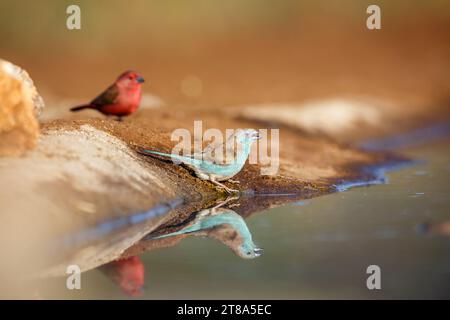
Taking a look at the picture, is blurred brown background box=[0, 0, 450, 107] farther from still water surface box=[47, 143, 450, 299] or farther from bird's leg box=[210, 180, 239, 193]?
still water surface box=[47, 143, 450, 299]

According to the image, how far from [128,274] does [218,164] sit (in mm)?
2322

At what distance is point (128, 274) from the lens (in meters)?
6.12

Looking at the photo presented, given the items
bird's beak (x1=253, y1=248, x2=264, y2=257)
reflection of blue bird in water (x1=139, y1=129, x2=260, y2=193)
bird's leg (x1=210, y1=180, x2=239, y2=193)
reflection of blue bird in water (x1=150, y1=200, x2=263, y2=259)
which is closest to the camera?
bird's beak (x1=253, y1=248, x2=264, y2=257)

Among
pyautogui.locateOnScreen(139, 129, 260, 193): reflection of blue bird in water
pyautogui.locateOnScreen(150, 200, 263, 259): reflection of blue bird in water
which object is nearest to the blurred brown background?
pyautogui.locateOnScreen(139, 129, 260, 193): reflection of blue bird in water

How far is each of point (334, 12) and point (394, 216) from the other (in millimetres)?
14502

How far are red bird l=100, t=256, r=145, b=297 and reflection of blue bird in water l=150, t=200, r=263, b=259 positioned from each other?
0.77 metres

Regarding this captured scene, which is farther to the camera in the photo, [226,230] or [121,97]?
[121,97]

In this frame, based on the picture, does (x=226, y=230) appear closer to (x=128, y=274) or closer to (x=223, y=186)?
(x=223, y=186)

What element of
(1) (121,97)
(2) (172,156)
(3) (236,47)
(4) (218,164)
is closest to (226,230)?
(4) (218,164)

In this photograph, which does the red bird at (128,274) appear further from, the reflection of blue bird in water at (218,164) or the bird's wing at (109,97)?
the bird's wing at (109,97)

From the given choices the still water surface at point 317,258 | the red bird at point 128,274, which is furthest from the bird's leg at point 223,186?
the red bird at point 128,274

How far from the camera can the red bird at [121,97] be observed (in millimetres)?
9539

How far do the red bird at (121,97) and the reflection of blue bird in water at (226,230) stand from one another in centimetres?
196

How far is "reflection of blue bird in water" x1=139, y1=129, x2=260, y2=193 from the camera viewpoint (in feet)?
27.1
